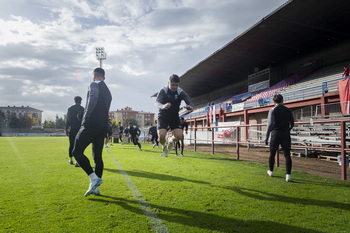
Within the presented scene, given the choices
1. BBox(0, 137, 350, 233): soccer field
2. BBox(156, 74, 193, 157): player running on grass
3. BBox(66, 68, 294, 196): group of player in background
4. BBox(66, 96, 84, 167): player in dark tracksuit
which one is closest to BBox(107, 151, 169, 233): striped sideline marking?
BBox(0, 137, 350, 233): soccer field

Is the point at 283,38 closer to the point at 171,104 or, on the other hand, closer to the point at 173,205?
the point at 171,104

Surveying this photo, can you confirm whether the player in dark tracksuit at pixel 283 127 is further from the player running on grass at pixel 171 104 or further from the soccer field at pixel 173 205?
the player running on grass at pixel 171 104

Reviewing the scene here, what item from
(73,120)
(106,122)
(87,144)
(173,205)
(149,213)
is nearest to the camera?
(149,213)

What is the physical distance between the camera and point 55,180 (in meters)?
5.18

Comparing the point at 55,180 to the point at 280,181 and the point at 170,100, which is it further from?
the point at 280,181

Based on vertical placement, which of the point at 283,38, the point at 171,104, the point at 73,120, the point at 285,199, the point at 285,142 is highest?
the point at 283,38

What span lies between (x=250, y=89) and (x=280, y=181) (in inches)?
1009

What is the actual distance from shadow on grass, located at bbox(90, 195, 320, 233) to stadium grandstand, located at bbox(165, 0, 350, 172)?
8416 mm

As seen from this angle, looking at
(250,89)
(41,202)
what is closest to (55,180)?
A: (41,202)

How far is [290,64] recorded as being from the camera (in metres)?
26.9

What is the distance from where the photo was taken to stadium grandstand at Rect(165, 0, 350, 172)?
16219mm

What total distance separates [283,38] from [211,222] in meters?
22.2

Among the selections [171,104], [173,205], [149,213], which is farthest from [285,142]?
[149,213]

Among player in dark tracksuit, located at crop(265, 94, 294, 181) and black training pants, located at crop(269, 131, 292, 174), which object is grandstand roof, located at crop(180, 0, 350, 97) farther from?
black training pants, located at crop(269, 131, 292, 174)
